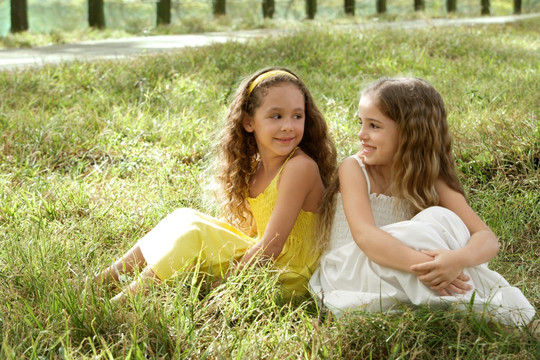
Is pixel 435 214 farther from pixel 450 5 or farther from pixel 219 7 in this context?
pixel 450 5

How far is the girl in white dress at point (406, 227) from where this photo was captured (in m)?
2.38

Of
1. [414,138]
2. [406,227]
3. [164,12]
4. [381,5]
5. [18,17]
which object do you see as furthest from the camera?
[381,5]

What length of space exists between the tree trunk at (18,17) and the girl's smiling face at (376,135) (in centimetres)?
1057

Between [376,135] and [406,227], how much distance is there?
42 cm

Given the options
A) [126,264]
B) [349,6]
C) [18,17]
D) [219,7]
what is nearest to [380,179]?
[126,264]

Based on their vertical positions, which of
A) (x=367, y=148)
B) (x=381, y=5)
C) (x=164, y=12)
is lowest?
(x=367, y=148)

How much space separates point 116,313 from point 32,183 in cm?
208

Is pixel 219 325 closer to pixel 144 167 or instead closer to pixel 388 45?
pixel 144 167

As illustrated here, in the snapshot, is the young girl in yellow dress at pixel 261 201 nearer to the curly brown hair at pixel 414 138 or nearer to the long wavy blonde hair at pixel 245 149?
the long wavy blonde hair at pixel 245 149

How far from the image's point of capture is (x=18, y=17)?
11.7 m

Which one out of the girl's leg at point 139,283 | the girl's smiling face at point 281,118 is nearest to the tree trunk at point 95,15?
the girl's smiling face at point 281,118

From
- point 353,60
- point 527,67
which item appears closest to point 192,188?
point 353,60

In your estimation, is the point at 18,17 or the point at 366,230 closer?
the point at 366,230

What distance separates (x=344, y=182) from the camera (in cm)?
271
